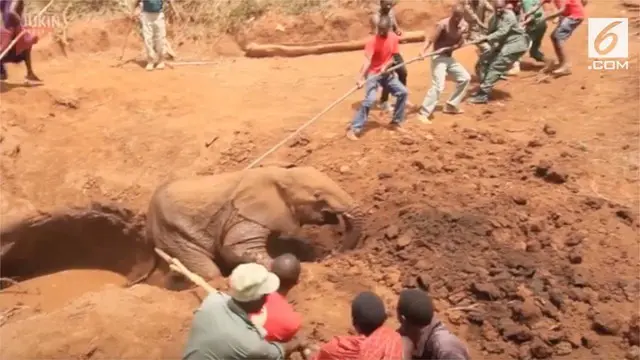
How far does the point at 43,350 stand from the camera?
5879mm

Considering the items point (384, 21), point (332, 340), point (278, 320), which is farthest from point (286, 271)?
point (384, 21)

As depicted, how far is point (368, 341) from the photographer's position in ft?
13.1

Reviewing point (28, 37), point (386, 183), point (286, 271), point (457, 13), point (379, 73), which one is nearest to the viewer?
point (286, 271)

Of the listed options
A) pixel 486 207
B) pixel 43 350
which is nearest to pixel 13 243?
pixel 43 350

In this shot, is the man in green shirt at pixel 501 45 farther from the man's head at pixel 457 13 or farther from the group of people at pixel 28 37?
the group of people at pixel 28 37

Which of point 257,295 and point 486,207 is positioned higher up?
point 257,295

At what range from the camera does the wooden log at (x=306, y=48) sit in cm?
1215

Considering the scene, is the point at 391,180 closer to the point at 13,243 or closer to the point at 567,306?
the point at 567,306

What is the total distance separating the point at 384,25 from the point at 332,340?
16.7 ft

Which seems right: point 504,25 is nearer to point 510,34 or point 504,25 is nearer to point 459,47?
point 510,34

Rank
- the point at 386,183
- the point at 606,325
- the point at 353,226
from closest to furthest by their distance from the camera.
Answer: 1. the point at 606,325
2. the point at 353,226
3. the point at 386,183

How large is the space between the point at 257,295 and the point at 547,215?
390cm

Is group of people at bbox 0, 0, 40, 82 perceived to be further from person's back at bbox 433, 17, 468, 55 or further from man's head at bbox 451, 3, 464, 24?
man's head at bbox 451, 3, 464, 24

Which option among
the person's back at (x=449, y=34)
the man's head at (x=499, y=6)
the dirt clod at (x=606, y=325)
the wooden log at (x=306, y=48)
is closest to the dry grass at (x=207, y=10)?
the wooden log at (x=306, y=48)
